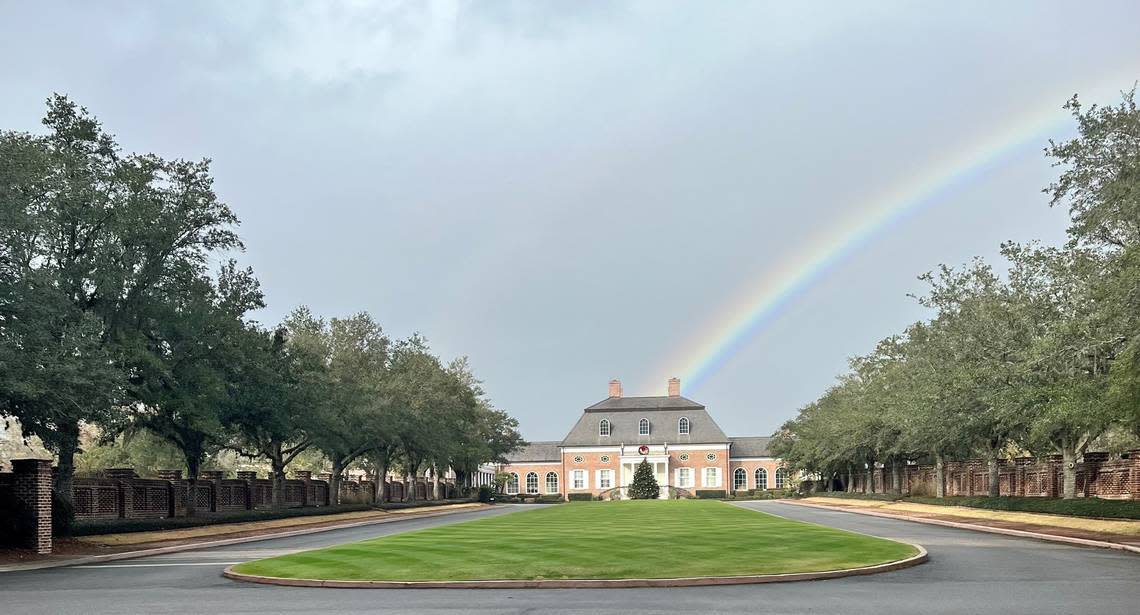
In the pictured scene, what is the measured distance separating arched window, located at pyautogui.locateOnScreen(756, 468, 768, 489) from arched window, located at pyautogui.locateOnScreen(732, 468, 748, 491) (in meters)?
1.57

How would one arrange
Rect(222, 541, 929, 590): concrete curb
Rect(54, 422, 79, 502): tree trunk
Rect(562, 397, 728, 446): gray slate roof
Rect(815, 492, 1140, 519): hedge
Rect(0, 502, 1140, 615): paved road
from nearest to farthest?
1. Rect(0, 502, 1140, 615): paved road
2. Rect(222, 541, 929, 590): concrete curb
3. Rect(54, 422, 79, 502): tree trunk
4. Rect(815, 492, 1140, 519): hedge
5. Rect(562, 397, 728, 446): gray slate roof

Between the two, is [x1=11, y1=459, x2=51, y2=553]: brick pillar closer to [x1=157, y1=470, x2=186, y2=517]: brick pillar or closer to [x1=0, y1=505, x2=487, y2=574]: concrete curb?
[x1=0, y1=505, x2=487, y2=574]: concrete curb

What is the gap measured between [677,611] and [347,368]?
53.0 meters

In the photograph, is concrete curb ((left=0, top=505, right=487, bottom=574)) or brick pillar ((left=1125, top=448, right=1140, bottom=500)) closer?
concrete curb ((left=0, top=505, right=487, bottom=574))

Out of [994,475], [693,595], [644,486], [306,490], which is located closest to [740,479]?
[644,486]

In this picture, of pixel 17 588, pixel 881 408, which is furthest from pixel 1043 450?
pixel 17 588

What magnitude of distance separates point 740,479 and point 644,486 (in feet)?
73.8

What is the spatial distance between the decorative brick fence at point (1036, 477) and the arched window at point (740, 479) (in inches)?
1913

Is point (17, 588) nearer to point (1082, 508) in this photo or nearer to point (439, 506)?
point (1082, 508)

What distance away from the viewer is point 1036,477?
1959 inches

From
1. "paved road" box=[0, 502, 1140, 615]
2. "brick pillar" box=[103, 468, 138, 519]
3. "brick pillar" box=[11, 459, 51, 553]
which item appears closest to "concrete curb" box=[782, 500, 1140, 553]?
"paved road" box=[0, 502, 1140, 615]

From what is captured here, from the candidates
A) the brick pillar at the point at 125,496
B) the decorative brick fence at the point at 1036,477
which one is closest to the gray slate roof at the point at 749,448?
the decorative brick fence at the point at 1036,477

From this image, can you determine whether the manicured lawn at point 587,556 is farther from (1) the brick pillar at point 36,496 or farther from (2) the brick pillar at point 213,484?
(2) the brick pillar at point 213,484

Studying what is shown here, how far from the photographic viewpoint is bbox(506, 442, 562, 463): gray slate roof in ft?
427
